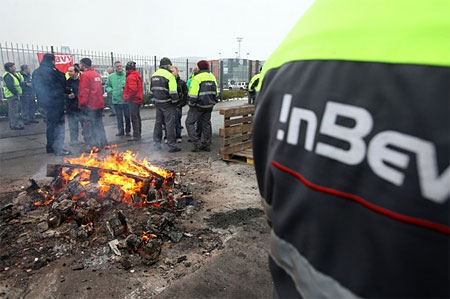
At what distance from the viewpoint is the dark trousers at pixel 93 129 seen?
28.9ft

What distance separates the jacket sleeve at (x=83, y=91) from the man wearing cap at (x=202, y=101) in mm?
2703

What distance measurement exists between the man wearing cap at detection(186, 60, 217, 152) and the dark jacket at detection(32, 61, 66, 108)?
10.8 feet

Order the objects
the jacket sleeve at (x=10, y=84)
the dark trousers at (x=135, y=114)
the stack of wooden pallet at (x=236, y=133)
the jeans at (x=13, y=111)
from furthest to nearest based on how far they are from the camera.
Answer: the jeans at (x=13, y=111) → the jacket sleeve at (x=10, y=84) → the dark trousers at (x=135, y=114) → the stack of wooden pallet at (x=236, y=133)

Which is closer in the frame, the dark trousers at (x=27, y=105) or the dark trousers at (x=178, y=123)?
the dark trousers at (x=178, y=123)

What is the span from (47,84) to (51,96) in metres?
0.30

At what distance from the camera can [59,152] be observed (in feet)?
26.6

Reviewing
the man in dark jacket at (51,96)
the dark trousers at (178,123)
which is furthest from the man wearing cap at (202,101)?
the man in dark jacket at (51,96)

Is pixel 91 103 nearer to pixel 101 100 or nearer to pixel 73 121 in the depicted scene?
pixel 101 100

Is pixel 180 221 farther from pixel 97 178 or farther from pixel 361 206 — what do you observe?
pixel 361 206

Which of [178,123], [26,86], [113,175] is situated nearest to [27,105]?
[26,86]

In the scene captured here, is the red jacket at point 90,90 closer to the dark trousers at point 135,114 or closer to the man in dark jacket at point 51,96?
the man in dark jacket at point 51,96

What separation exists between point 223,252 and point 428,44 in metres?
3.51

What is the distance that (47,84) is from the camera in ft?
26.1

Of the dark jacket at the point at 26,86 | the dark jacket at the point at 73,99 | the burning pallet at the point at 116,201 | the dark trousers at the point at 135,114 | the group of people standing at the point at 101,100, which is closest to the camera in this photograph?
the burning pallet at the point at 116,201
